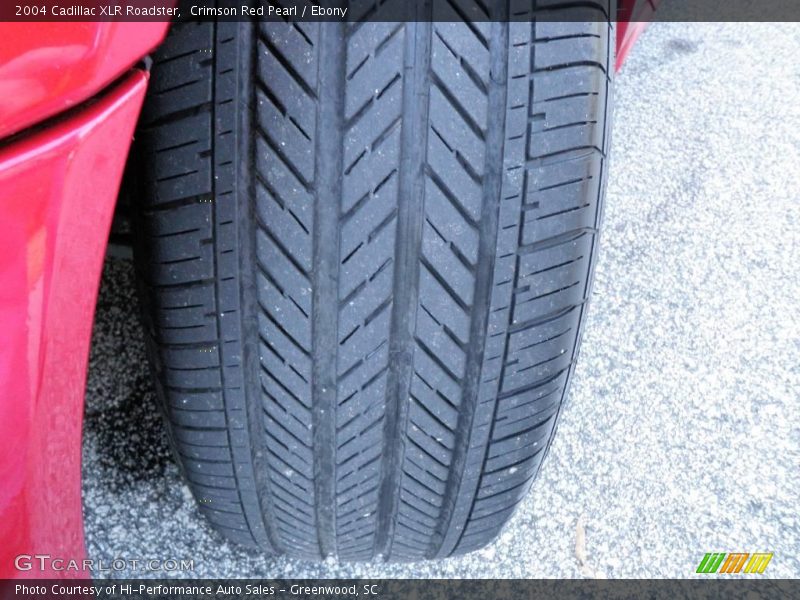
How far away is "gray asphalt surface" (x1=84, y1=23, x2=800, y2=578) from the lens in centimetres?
95

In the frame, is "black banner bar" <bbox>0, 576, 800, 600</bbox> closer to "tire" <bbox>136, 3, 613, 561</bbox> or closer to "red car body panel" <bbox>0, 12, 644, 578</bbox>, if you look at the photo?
"tire" <bbox>136, 3, 613, 561</bbox>

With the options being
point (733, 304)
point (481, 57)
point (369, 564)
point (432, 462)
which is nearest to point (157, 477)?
point (369, 564)

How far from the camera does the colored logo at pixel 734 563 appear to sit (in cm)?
96

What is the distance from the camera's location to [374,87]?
56 cm

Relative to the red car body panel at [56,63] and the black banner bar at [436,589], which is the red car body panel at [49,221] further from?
the black banner bar at [436,589]

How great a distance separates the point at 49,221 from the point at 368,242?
0.25m

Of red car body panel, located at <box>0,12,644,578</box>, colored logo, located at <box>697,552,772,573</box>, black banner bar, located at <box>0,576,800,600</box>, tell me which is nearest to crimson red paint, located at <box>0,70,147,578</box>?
red car body panel, located at <box>0,12,644,578</box>

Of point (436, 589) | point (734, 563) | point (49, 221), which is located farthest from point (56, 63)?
point (734, 563)

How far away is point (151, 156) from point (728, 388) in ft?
3.00

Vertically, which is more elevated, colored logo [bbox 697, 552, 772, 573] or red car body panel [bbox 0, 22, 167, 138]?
red car body panel [bbox 0, 22, 167, 138]

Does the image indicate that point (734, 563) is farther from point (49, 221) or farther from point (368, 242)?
point (49, 221)

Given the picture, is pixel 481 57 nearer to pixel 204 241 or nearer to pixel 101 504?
pixel 204 241

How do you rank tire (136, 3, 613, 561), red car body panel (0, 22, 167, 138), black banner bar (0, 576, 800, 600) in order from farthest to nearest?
black banner bar (0, 576, 800, 600), tire (136, 3, 613, 561), red car body panel (0, 22, 167, 138)

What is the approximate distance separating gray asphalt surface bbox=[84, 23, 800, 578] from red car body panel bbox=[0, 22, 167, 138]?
69 centimetres
